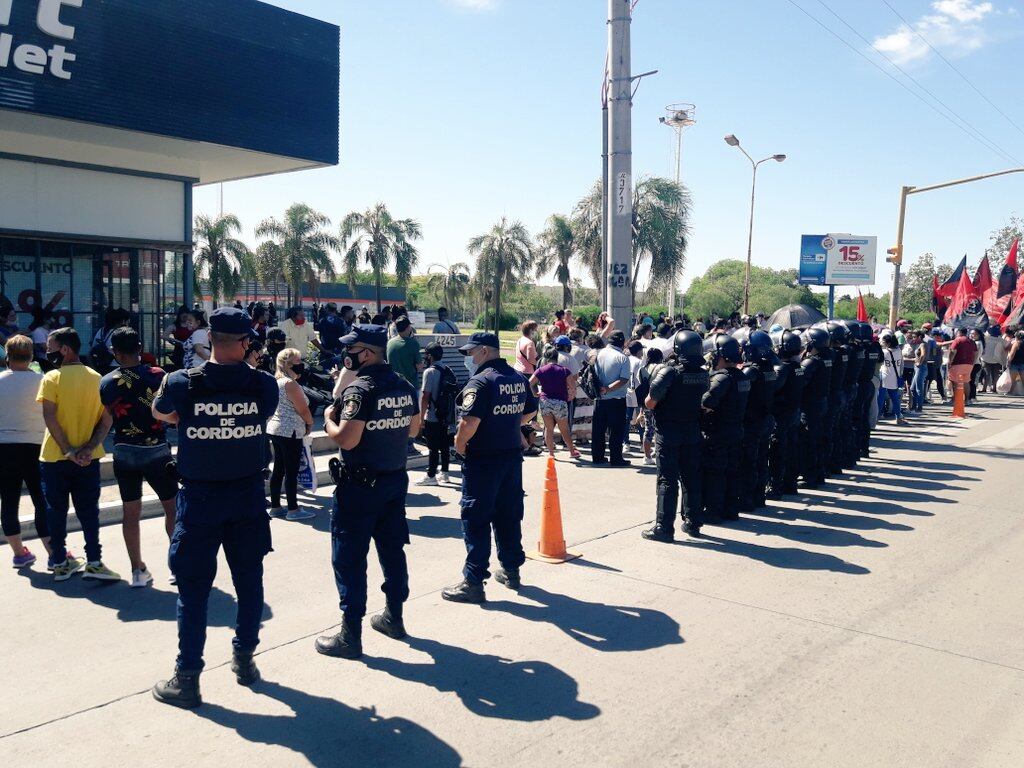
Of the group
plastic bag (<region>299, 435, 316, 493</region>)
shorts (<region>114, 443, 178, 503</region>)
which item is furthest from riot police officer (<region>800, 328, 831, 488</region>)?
shorts (<region>114, 443, 178, 503</region>)

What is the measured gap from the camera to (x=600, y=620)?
552cm

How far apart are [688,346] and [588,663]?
3.40 meters

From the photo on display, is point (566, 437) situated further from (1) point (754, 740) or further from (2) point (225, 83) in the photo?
(2) point (225, 83)

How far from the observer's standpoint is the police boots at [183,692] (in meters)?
4.25

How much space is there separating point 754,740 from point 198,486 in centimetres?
304

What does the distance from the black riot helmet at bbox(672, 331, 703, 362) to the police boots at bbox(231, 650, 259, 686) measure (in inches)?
176

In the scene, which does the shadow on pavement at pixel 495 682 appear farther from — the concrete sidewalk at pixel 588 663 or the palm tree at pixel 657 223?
the palm tree at pixel 657 223

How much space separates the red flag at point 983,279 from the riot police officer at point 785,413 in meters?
19.3

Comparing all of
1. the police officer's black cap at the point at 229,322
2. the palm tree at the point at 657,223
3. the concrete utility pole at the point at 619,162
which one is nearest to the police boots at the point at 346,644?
the police officer's black cap at the point at 229,322

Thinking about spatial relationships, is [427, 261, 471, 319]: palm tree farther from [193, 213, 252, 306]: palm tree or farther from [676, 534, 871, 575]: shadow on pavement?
[676, 534, 871, 575]: shadow on pavement

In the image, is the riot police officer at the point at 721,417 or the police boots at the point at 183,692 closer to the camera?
the police boots at the point at 183,692

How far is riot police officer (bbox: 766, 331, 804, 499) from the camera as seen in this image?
9.04 m

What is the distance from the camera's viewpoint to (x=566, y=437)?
11.4 m

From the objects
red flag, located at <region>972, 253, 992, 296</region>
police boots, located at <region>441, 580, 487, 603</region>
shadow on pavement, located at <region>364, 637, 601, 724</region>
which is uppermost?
red flag, located at <region>972, 253, 992, 296</region>
